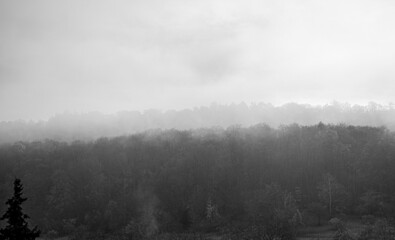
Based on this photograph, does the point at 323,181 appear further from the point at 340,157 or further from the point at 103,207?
the point at 103,207

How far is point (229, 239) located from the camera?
141250 millimetres

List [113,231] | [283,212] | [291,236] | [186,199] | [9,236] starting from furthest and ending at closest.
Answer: [186,199], [113,231], [283,212], [291,236], [9,236]

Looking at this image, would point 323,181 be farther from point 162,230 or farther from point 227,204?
point 162,230

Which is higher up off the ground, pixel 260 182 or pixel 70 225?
pixel 260 182

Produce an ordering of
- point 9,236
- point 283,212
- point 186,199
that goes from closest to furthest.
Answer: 1. point 9,236
2. point 283,212
3. point 186,199

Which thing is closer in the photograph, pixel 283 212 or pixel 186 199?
pixel 283 212

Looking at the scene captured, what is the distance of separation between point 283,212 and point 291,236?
72.8ft

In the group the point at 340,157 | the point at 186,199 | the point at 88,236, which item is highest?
the point at 340,157

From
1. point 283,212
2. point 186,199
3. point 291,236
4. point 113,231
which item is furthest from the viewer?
point 186,199

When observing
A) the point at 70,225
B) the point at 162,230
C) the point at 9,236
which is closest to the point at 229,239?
the point at 162,230

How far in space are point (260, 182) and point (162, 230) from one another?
5337 centimetres

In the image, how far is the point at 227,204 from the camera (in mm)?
186375

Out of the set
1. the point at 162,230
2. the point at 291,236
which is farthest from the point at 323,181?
the point at 162,230

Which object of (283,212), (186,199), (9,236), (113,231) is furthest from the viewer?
(186,199)
